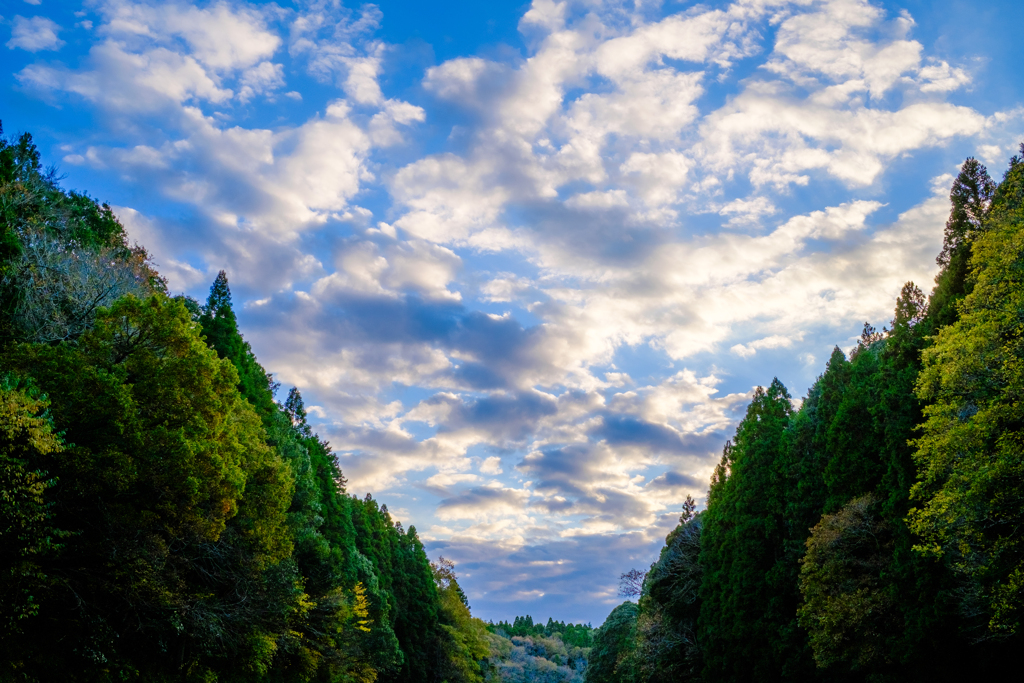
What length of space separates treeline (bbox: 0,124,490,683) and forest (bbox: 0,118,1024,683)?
76mm

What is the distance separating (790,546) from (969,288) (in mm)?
17705

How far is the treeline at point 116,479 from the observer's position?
17547 mm

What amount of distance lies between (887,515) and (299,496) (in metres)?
28.1

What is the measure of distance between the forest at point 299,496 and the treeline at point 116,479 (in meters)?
0.08

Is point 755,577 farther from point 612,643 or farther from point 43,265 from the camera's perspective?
point 612,643

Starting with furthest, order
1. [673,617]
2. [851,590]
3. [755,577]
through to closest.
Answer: [673,617] < [755,577] < [851,590]

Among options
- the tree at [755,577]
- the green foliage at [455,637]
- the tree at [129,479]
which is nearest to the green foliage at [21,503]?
the tree at [129,479]

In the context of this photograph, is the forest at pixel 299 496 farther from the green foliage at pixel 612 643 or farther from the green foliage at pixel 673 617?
the green foliage at pixel 612 643

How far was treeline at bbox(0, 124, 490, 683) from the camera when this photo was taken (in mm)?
17547

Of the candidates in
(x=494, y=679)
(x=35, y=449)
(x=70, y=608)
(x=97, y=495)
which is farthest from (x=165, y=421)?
(x=494, y=679)

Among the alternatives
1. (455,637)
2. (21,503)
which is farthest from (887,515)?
(455,637)

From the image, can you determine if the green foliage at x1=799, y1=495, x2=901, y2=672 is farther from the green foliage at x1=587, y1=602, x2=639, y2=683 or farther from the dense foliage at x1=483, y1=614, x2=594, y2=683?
the dense foliage at x1=483, y1=614, x2=594, y2=683

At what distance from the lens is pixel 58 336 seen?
22.0 metres

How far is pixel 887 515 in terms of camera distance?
1228 inches
